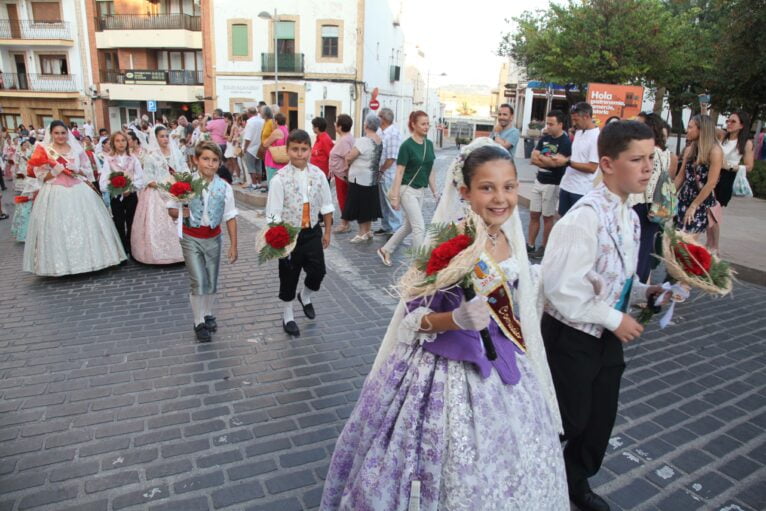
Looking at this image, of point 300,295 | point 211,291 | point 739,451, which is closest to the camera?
point 739,451

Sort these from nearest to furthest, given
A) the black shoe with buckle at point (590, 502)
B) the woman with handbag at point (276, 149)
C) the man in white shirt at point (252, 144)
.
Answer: the black shoe with buckle at point (590, 502)
the woman with handbag at point (276, 149)
the man in white shirt at point (252, 144)

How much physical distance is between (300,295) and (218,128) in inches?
395

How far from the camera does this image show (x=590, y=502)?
2.93 meters

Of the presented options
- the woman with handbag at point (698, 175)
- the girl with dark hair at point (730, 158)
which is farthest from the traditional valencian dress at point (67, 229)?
the girl with dark hair at point (730, 158)

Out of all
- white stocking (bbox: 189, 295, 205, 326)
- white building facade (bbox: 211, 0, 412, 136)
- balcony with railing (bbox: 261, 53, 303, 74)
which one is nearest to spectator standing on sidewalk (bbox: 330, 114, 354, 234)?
white stocking (bbox: 189, 295, 205, 326)

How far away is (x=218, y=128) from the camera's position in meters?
14.3

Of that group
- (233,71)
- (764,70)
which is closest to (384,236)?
(764,70)

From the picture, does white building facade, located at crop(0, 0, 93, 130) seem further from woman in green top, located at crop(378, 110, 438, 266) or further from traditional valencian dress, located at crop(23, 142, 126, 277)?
woman in green top, located at crop(378, 110, 438, 266)

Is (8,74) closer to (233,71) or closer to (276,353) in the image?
(233,71)

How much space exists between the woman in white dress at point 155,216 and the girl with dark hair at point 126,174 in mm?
152

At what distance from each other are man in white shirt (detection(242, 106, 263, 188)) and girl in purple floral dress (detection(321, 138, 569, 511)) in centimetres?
1099

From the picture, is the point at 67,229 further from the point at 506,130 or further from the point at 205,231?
the point at 506,130

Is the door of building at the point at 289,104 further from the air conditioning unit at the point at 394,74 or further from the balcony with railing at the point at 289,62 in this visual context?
the air conditioning unit at the point at 394,74

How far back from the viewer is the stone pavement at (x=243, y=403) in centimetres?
312
